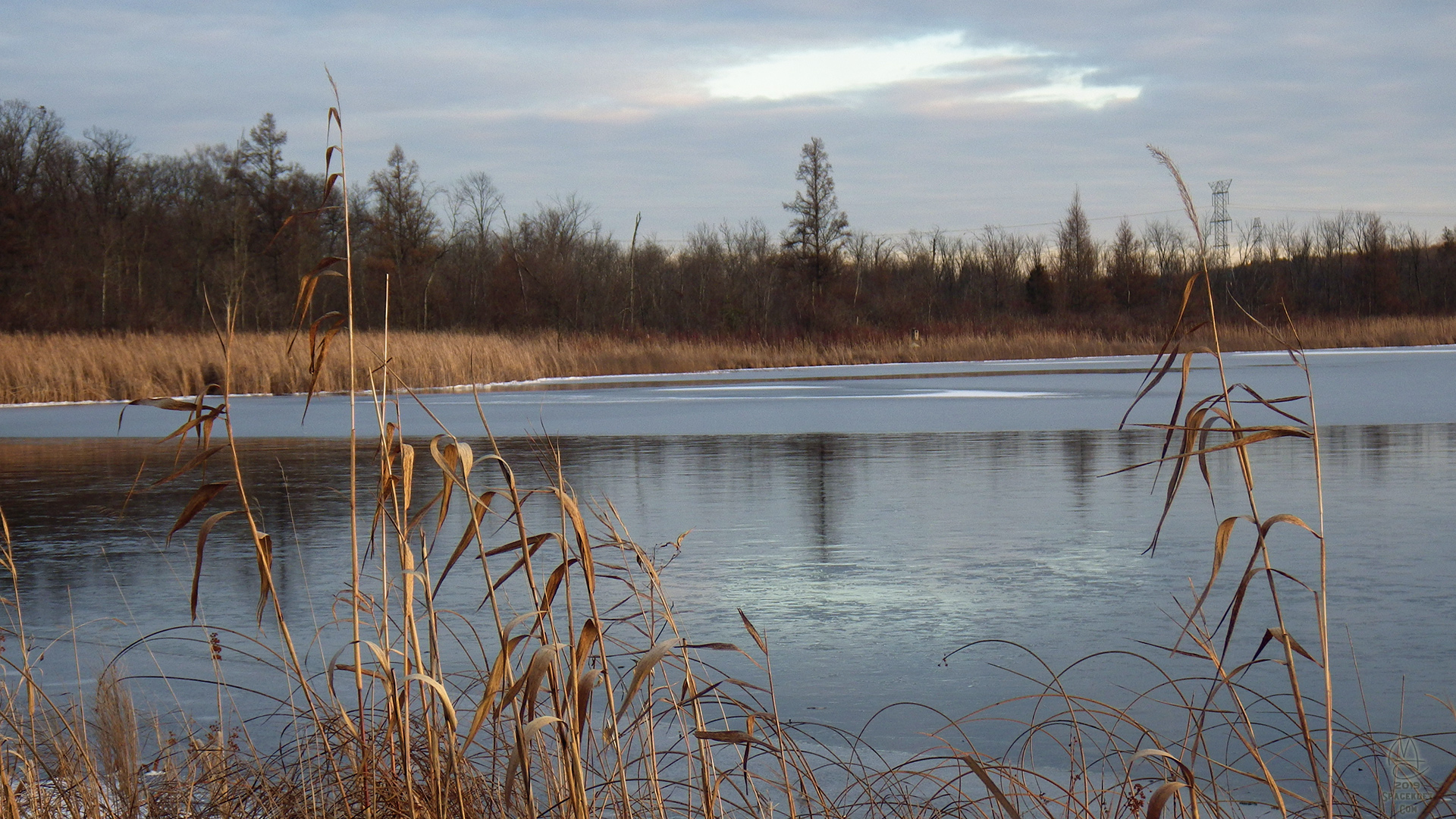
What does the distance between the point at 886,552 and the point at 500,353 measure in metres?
17.7

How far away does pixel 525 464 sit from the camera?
8.37m

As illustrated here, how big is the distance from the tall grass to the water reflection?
2.84 m

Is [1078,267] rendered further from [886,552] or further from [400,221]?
[886,552]

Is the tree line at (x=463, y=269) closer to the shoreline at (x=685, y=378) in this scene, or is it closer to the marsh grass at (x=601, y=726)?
the shoreline at (x=685, y=378)

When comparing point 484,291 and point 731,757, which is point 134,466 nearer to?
point 731,757

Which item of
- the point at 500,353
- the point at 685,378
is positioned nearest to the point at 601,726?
the point at 500,353

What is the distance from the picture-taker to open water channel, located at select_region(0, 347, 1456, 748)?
128 inches

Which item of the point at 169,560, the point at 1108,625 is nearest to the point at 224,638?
the point at 169,560

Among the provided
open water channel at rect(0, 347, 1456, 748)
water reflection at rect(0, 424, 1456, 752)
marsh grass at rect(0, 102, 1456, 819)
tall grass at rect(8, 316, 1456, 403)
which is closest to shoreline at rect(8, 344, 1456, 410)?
tall grass at rect(8, 316, 1456, 403)

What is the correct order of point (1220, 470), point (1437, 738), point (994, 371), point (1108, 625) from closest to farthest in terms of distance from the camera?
point (1437, 738), point (1108, 625), point (1220, 470), point (994, 371)

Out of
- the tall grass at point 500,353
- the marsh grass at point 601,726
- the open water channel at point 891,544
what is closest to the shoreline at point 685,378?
the tall grass at point 500,353

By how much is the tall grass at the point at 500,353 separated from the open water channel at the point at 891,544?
2276mm

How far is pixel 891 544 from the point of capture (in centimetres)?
507

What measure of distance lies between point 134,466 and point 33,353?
10950 millimetres
